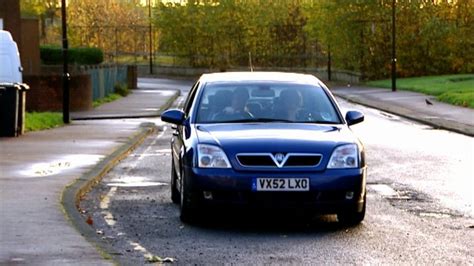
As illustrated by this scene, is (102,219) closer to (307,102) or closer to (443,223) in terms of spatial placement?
(307,102)

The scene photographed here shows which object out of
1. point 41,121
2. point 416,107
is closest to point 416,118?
point 416,107

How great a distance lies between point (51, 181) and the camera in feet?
49.2

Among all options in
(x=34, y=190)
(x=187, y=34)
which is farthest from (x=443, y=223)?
(x=187, y=34)

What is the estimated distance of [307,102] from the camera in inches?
500

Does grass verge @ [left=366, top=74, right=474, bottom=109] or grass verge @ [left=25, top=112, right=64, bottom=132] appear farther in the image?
grass verge @ [left=366, top=74, right=474, bottom=109]

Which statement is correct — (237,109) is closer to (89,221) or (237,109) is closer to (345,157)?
(345,157)

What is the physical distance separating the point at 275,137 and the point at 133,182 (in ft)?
16.1

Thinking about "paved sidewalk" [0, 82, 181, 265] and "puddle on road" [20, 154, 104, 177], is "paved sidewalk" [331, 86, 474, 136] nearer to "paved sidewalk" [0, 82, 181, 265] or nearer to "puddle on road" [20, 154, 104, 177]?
"paved sidewalk" [0, 82, 181, 265]

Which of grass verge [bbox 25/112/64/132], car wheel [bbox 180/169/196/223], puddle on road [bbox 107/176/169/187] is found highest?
car wheel [bbox 180/169/196/223]

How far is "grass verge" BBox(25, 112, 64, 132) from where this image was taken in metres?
27.1

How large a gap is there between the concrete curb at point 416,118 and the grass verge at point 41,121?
9540 millimetres

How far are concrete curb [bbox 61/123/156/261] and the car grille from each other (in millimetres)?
1570

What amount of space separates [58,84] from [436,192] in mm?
23416

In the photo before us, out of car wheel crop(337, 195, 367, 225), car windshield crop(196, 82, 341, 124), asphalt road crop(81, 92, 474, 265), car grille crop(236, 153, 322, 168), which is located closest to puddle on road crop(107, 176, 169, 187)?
asphalt road crop(81, 92, 474, 265)
